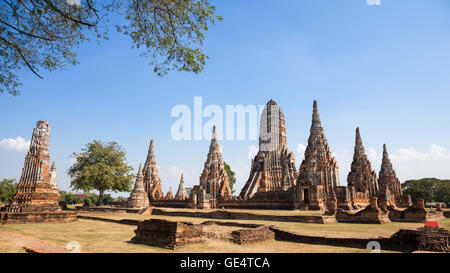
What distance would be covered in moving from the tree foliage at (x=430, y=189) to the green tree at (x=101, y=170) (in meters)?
48.6

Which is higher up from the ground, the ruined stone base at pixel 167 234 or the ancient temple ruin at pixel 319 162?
the ancient temple ruin at pixel 319 162

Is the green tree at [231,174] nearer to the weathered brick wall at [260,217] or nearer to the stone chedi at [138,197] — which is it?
the stone chedi at [138,197]

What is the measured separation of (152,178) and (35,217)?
27490 millimetres

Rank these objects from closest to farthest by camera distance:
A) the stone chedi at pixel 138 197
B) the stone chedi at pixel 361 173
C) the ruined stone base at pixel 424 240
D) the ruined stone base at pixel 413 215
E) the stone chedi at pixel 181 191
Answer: the ruined stone base at pixel 424 240
the ruined stone base at pixel 413 215
the stone chedi at pixel 138 197
the stone chedi at pixel 361 173
the stone chedi at pixel 181 191

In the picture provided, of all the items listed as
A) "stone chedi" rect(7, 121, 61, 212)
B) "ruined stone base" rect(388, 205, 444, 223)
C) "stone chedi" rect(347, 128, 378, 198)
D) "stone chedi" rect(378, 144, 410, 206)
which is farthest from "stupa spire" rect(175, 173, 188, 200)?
"ruined stone base" rect(388, 205, 444, 223)

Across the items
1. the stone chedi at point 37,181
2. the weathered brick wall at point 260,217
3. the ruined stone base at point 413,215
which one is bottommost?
the weathered brick wall at point 260,217

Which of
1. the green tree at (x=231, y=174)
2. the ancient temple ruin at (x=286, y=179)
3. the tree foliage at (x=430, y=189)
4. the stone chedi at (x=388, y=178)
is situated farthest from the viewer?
the green tree at (x=231, y=174)

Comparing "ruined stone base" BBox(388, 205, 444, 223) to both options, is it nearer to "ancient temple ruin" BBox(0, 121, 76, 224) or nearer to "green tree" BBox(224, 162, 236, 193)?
"ancient temple ruin" BBox(0, 121, 76, 224)

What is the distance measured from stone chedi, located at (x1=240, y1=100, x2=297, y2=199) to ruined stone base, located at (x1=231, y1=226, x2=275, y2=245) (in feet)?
88.5

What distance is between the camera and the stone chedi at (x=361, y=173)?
41.0 meters

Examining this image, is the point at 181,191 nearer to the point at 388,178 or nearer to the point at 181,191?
the point at 181,191

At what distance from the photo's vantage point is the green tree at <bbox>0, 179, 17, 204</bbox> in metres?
35.0

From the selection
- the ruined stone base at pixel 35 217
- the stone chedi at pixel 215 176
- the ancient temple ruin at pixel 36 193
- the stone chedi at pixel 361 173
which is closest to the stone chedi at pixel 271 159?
the stone chedi at pixel 215 176
